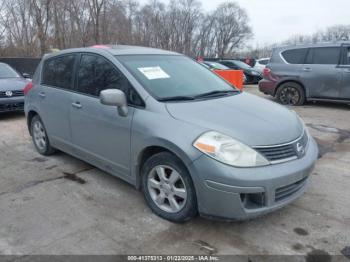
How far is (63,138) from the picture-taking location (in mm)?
4262

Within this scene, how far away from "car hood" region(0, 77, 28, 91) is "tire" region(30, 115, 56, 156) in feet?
9.83

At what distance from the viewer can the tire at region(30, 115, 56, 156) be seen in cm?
478

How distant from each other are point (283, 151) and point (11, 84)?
23.1ft

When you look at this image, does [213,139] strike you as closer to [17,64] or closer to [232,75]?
[232,75]

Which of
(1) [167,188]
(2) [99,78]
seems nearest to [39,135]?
(2) [99,78]

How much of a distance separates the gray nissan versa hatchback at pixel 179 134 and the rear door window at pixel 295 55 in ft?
20.1

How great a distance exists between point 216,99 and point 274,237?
4.79 ft

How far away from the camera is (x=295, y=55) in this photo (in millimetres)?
9273

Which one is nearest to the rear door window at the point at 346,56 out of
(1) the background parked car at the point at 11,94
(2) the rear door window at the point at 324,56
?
(2) the rear door window at the point at 324,56

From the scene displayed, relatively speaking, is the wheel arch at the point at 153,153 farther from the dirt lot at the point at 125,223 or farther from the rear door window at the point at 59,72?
the rear door window at the point at 59,72

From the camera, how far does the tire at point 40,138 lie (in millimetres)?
4777

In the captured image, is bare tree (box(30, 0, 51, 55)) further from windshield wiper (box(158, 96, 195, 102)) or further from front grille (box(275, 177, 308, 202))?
front grille (box(275, 177, 308, 202))

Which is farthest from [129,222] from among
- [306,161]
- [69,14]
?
[69,14]

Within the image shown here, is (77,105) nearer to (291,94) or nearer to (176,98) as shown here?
(176,98)
